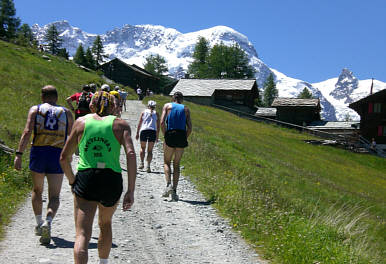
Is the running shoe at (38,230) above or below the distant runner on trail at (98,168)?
below

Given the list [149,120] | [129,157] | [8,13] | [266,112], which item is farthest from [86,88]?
[8,13]

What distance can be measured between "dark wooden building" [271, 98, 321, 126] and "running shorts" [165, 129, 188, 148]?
6393 cm

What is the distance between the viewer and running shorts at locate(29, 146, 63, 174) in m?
6.36

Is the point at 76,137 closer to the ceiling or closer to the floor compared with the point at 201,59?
closer to the floor

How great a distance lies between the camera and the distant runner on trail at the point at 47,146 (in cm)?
637

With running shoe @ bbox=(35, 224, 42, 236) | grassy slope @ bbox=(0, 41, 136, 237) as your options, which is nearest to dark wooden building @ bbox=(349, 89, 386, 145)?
grassy slope @ bbox=(0, 41, 136, 237)

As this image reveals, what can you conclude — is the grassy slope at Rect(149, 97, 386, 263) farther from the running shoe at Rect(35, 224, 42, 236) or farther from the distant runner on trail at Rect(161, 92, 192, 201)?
the running shoe at Rect(35, 224, 42, 236)

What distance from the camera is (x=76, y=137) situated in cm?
→ 482

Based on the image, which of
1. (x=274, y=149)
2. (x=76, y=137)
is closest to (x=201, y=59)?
(x=274, y=149)

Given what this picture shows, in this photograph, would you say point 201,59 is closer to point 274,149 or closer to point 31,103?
point 274,149

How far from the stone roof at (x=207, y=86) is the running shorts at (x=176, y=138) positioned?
2571 inches

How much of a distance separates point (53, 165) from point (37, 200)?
0.62 m

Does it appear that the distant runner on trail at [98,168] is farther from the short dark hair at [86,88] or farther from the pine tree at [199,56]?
the pine tree at [199,56]

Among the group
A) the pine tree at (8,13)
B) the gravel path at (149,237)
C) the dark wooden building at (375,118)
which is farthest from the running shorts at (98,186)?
the pine tree at (8,13)
